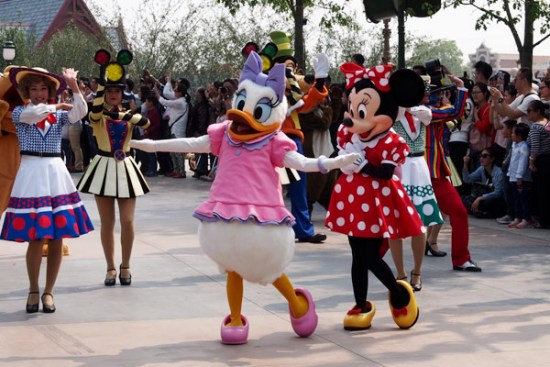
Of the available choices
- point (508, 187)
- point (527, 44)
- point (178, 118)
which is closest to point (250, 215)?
point (508, 187)

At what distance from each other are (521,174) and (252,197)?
270 inches

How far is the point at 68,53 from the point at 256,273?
2828 cm

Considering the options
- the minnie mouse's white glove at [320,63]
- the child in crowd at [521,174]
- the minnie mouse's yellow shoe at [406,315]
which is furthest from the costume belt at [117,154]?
the child in crowd at [521,174]

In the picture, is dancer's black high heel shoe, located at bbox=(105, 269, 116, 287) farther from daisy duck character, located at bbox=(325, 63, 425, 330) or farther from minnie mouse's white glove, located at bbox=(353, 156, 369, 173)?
minnie mouse's white glove, located at bbox=(353, 156, 369, 173)

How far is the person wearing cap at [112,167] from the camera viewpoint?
9.25 meters

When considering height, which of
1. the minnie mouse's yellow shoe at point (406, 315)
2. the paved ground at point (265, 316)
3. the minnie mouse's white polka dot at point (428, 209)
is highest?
the minnie mouse's white polka dot at point (428, 209)

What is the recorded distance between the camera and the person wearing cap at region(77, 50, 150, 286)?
9.25m

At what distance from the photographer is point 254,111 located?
728cm

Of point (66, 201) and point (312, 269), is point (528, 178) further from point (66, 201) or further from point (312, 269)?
point (66, 201)

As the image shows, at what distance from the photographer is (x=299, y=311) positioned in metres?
7.35

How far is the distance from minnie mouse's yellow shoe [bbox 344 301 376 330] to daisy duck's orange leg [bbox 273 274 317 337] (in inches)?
11.6

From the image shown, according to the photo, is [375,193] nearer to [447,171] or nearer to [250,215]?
[250,215]

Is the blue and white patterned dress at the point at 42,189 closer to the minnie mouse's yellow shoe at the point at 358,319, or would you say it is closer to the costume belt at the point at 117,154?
the costume belt at the point at 117,154

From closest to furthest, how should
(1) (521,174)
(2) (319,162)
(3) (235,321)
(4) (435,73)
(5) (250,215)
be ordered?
(5) (250,215)
(2) (319,162)
(3) (235,321)
(4) (435,73)
(1) (521,174)
